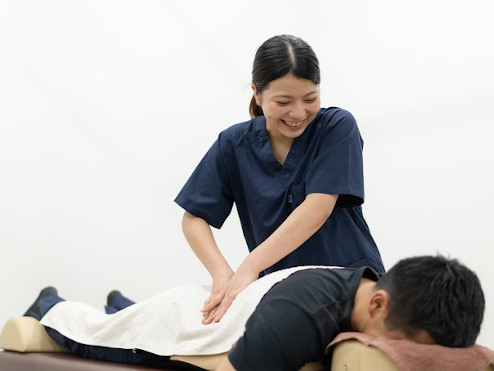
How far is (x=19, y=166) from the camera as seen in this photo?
9.67 feet

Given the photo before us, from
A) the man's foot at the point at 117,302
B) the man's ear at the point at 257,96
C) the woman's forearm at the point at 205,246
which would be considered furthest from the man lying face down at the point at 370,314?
the man's foot at the point at 117,302

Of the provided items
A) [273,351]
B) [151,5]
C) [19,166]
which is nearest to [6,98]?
[19,166]

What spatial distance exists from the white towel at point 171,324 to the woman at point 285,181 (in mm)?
92

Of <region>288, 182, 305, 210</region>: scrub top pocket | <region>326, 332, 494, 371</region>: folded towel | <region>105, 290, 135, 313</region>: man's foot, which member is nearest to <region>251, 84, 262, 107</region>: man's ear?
<region>288, 182, 305, 210</region>: scrub top pocket

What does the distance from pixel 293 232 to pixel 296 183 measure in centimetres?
20

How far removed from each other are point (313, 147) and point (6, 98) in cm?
157

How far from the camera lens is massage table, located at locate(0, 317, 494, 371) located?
47.3 inches

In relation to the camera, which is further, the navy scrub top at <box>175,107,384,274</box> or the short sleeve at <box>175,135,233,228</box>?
the short sleeve at <box>175,135,233,228</box>

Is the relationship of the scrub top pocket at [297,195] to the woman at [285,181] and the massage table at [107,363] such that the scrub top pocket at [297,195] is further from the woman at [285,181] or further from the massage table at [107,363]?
the massage table at [107,363]

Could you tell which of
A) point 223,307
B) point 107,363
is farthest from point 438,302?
point 107,363

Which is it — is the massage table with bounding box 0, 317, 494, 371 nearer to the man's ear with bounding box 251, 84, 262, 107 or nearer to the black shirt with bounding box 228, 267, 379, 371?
the black shirt with bounding box 228, 267, 379, 371

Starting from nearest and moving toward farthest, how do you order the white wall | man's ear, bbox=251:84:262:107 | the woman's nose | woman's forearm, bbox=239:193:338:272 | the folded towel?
1. the folded towel
2. woman's forearm, bbox=239:193:338:272
3. the woman's nose
4. man's ear, bbox=251:84:262:107
5. the white wall

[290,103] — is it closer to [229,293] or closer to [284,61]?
[284,61]

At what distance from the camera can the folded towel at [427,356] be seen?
117 centimetres
